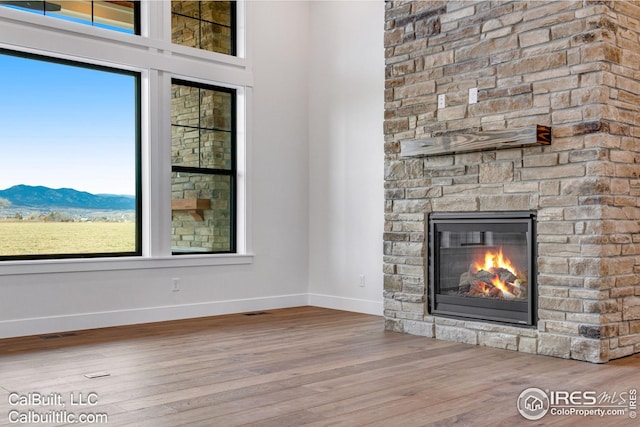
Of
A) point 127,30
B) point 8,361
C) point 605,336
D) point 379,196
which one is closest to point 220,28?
point 127,30

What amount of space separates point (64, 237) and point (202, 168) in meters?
1.43

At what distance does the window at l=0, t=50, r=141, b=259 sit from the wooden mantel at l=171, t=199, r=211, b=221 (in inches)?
14.2

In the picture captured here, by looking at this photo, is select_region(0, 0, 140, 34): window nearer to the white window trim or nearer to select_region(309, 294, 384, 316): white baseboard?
the white window trim

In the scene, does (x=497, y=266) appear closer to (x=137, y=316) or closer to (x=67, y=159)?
(x=137, y=316)

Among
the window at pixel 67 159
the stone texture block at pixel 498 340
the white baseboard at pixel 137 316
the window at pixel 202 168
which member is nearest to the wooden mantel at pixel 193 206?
the window at pixel 202 168

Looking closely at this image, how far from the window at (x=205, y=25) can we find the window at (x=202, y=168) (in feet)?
1.36

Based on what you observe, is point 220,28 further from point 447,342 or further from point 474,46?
point 447,342

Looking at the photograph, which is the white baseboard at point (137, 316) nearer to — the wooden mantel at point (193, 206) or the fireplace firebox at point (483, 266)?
the wooden mantel at point (193, 206)

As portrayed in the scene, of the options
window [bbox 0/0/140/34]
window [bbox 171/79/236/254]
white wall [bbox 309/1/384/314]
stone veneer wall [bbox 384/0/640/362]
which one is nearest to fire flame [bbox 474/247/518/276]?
stone veneer wall [bbox 384/0/640/362]

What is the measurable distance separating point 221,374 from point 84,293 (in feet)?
7.14

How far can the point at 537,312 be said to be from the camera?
445cm

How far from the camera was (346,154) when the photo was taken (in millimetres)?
6641

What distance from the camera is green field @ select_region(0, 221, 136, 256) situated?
5320mm

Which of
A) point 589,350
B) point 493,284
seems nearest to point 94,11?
point 493,284
